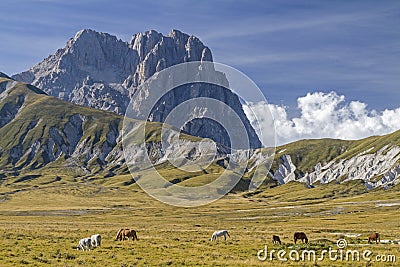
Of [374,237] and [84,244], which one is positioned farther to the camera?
[374,237]

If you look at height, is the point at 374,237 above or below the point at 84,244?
below

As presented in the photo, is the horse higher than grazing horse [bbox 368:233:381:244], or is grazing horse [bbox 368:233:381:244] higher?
the horse

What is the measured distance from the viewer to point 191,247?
4241 cm

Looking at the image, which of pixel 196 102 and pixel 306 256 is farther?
pixel 196 102

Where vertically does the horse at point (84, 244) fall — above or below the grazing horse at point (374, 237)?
above

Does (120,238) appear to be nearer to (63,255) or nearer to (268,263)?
(63,255)

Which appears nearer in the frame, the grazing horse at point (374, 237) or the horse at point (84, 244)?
the horse at point (84, 244)

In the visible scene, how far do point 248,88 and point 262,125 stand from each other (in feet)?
15.4

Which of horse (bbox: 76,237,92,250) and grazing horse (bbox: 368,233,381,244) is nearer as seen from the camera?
horse (bbox: 76,237,92,250)

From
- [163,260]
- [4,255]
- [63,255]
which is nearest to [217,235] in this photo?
[163,260]

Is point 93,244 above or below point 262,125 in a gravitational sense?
below

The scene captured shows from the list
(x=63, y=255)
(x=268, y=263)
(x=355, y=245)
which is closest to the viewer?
(x=268, y=263)

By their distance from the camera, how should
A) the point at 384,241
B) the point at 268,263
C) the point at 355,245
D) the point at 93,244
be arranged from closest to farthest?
the point at 268,263 → the point at 93,244 → the point at 355,245 → the point at 384,241

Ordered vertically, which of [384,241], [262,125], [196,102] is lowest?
[384,241]
